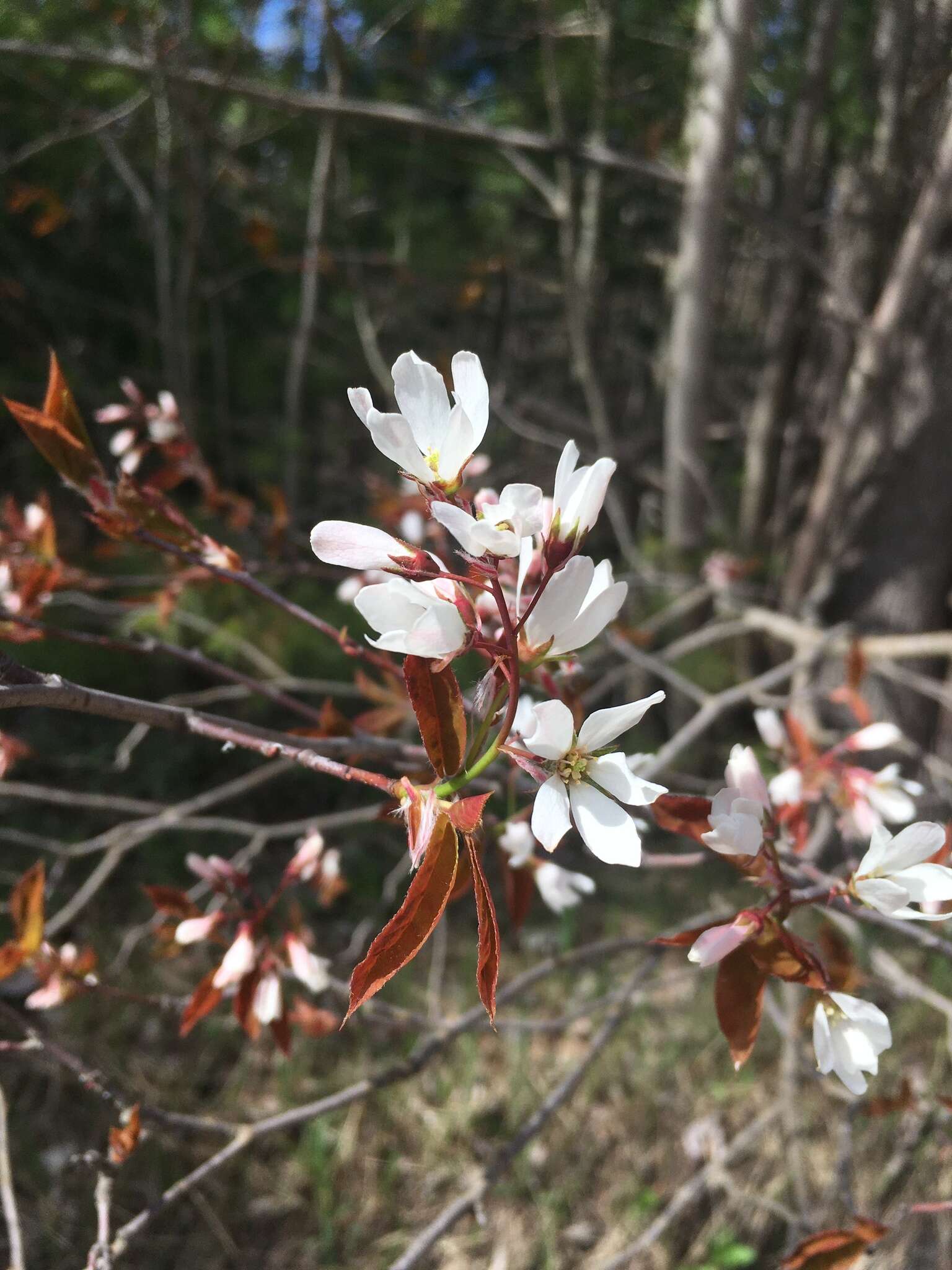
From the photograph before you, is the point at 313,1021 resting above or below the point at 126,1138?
below

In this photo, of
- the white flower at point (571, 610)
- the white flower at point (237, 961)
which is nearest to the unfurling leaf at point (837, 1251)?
the white flower at point (237, 961)

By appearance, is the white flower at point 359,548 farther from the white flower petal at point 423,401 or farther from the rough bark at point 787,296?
the rough bark at point 787,296

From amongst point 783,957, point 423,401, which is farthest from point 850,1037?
point 423,401

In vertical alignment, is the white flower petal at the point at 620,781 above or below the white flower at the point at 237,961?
above

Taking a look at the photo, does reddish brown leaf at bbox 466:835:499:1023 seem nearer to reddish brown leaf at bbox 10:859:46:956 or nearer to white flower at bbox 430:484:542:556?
white flower at bbox 430:484:542:556

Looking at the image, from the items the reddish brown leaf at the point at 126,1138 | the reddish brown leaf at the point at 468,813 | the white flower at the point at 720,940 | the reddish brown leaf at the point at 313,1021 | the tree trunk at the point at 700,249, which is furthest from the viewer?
the tree trunk at the point at 700,249

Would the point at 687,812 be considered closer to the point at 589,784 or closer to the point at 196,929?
the point at 589,784

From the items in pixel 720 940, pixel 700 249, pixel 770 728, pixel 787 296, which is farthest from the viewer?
pixel 787 296
